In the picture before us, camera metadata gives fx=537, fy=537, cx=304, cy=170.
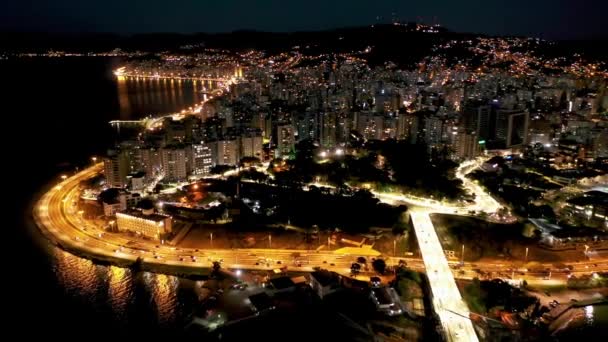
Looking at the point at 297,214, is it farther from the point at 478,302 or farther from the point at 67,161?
the point at 67,161

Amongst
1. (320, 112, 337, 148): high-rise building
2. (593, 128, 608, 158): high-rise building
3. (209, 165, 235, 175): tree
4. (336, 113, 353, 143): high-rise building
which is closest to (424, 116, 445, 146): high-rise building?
(336, 113, 353, 143): high-rise building

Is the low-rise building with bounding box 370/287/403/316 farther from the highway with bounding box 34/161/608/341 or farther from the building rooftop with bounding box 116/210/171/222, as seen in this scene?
the building rooftop with bounding box 116/210/171/222

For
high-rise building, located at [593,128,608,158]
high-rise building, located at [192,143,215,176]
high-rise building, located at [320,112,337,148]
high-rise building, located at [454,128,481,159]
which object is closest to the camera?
high-rise building, located at [192,143,215,176]

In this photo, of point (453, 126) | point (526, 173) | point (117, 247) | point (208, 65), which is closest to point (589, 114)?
point (453, 126)

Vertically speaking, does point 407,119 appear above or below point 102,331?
above

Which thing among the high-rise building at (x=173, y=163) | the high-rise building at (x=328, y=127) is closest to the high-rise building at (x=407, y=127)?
the high-rise building at (x=328, y=127)

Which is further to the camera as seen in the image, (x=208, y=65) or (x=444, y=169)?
(x=208, y=65)
